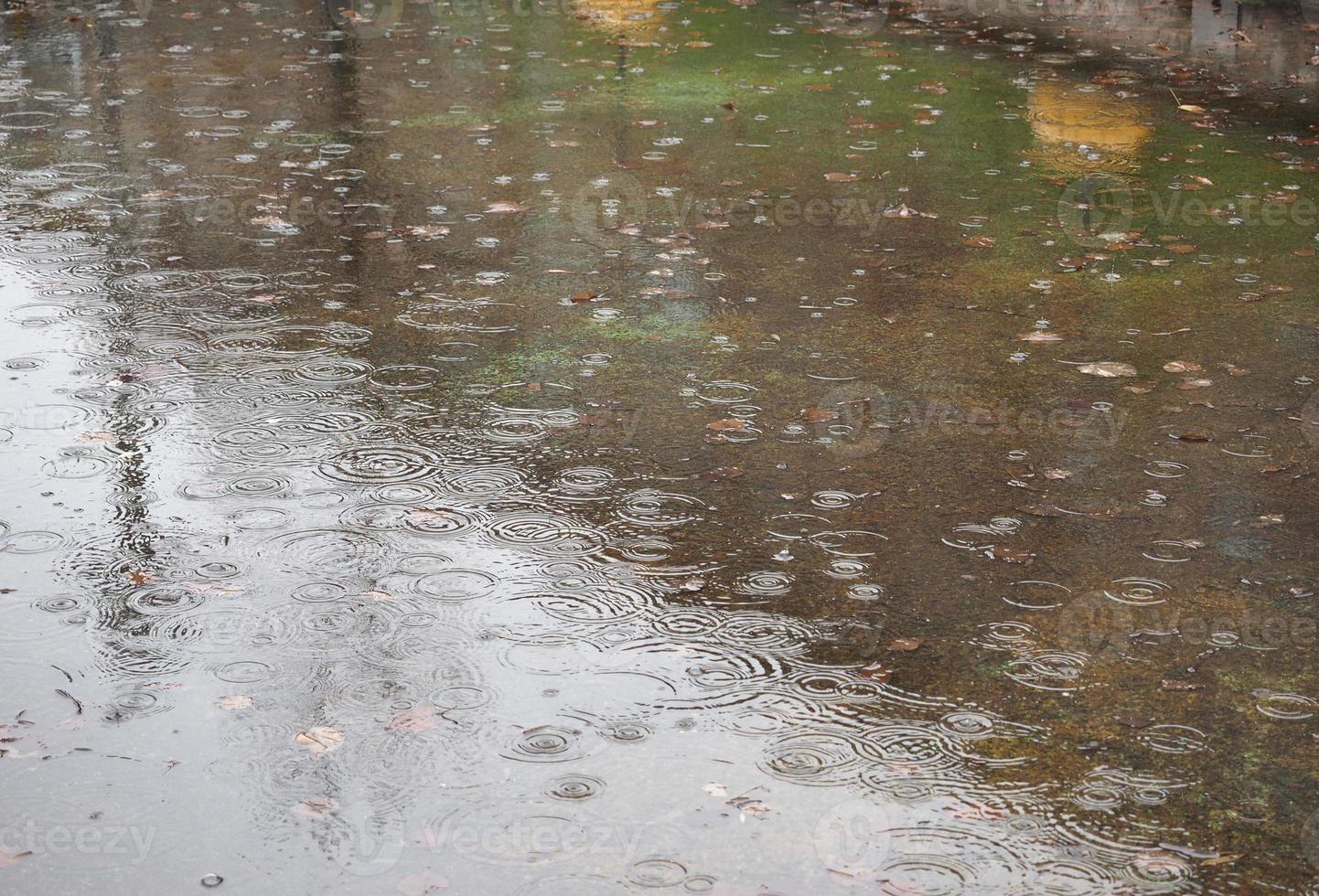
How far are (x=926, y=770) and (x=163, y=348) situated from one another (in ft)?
13.6

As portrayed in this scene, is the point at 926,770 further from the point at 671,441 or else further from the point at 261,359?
the point at 261,359

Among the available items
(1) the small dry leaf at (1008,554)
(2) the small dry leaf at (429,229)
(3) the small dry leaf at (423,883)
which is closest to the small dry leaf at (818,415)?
(1) the small dry leaf at (1008,554)

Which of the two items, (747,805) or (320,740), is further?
(320,740)

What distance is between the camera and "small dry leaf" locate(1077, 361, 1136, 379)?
5863mm

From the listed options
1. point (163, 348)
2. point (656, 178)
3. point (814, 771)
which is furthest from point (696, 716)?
point (656, 178)

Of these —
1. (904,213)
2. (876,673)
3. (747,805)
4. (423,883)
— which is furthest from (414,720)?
(904,213)

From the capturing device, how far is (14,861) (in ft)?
10.3

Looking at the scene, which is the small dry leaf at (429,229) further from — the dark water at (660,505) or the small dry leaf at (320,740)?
the small dry leaf at (320,740)

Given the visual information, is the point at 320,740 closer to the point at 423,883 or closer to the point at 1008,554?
the point at 423,883

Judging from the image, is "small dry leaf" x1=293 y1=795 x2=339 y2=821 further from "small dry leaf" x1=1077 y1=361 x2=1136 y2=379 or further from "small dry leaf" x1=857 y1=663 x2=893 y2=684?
"small dry leaf" x1=1077 y1=361 x2=1136 y2=379

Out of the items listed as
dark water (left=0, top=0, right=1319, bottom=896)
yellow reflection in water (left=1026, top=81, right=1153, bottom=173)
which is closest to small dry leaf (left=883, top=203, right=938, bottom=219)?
dark water (left=0, top=0, right=1319, bottom=896)

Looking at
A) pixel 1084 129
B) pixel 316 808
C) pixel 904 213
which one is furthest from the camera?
pixel 1084 129

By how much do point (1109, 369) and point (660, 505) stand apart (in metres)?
2.32

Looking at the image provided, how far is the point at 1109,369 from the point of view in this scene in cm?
591
